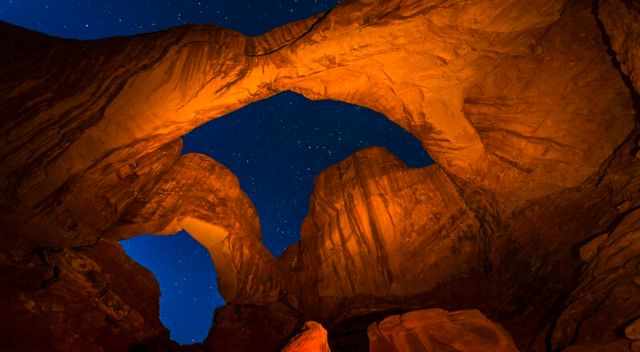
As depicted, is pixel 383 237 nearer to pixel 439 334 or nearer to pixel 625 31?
pixel 439 334

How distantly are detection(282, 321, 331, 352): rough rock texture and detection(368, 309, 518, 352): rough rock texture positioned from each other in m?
0.48

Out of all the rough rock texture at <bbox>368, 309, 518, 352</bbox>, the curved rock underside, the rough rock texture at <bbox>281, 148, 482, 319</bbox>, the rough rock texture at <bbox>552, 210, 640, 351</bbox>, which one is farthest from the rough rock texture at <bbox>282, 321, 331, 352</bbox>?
the rough rock texture at <bbox>281, 148, 482, 319</bbox>

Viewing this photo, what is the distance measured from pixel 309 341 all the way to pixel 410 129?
4435mm

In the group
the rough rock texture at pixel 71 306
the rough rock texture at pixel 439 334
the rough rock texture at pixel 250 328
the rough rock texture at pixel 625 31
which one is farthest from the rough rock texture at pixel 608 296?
the rough rock texture at pixel 71 306

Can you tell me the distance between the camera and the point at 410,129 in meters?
6.81

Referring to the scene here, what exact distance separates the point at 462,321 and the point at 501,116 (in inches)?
169

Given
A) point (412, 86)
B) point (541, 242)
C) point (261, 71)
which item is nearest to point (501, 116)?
point (412, 86)

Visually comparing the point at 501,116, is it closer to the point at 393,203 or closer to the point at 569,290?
the point at 393,203

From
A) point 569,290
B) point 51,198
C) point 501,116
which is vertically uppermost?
point 51,198

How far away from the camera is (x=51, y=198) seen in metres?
5.48

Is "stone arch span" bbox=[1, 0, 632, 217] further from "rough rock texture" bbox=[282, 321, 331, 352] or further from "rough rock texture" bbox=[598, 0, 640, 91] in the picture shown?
"rough rock texture" bbox=[282, 321, 331, 352]

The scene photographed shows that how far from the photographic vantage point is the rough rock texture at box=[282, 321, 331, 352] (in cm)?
342

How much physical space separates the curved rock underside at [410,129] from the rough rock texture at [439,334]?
12 cm

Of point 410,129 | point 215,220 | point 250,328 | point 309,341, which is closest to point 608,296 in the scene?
point 309,341
